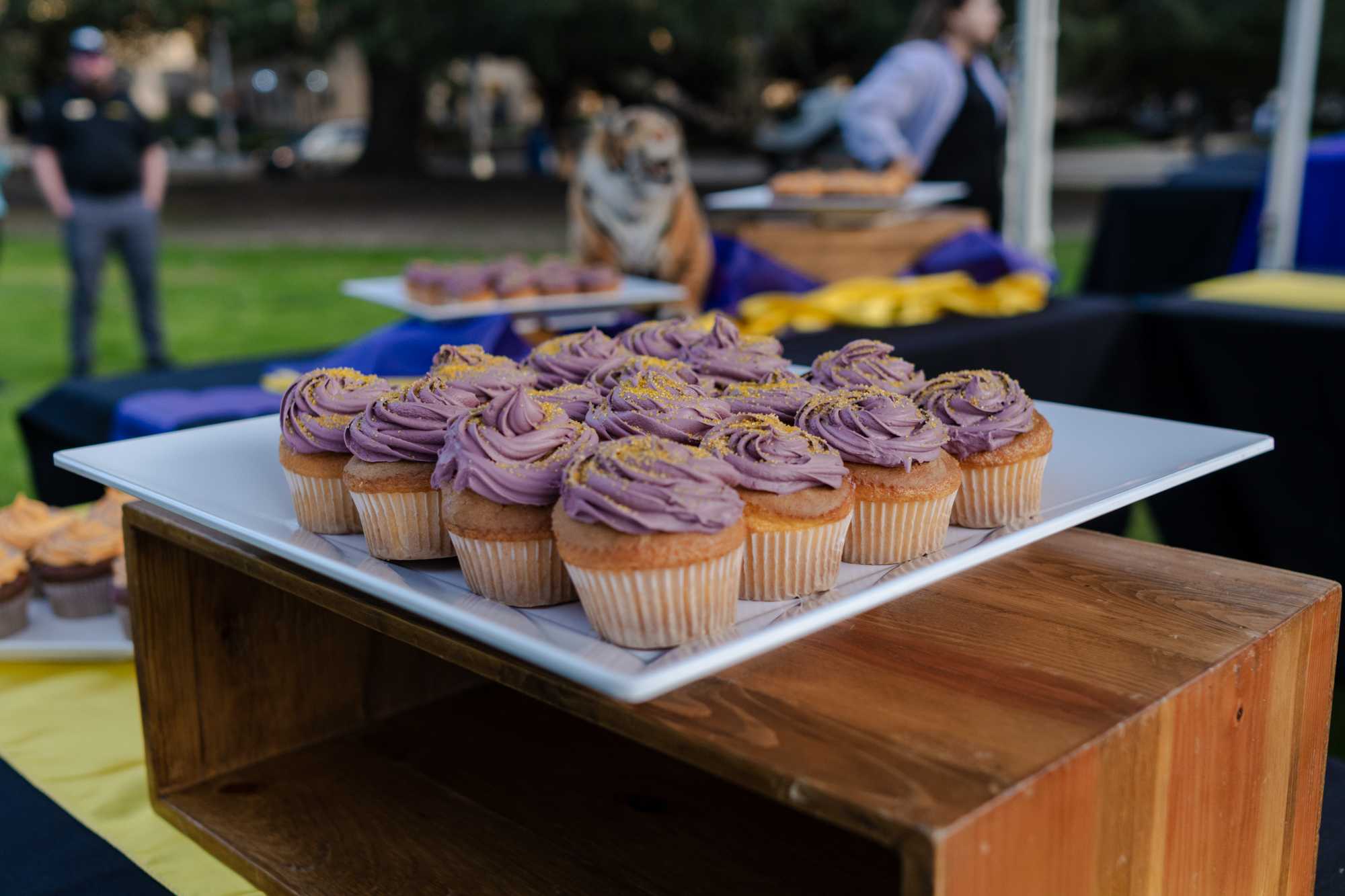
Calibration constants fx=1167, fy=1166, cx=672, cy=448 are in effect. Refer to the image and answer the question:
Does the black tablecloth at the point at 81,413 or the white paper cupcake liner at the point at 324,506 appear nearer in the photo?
the white paper cupcake liner at the point at 324,506

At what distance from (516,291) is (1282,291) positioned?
80.6 inches

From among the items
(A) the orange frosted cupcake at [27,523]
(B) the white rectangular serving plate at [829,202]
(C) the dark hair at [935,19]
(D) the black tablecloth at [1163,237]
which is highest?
(C) the dark hair at [935,19]

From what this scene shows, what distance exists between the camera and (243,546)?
1.21m

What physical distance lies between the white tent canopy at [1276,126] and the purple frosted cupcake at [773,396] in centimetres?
338

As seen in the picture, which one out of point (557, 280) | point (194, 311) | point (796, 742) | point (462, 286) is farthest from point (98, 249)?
point (796, 742)

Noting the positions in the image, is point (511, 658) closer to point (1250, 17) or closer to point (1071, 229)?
point (1071, 229)

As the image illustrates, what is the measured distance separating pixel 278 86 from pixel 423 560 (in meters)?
49.1

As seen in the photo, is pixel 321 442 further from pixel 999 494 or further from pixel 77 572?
pixel 77 572

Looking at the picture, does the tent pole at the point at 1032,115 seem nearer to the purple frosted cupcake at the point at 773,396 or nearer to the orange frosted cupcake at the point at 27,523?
the purple frosted cupcake at the point at 773,396

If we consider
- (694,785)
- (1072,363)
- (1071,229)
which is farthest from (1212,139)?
(694,785)

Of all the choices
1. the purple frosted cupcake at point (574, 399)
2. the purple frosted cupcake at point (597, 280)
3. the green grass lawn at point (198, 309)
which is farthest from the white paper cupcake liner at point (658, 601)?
the green grass lawn at point (198, 309)

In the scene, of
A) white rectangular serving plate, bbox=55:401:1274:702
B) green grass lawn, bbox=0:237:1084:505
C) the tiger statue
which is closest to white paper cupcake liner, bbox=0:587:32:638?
white rectangular serving plate, bbox=55:401:1274:702

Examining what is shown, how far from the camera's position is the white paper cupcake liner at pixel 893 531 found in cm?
115

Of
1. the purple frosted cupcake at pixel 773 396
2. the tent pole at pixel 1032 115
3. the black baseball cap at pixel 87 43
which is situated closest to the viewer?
the purple frosted cupcake at pixel 773 396
